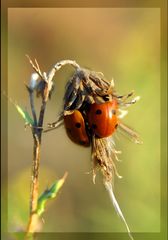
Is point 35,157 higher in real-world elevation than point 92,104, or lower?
lower

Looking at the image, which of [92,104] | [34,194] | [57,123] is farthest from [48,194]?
[92,104]

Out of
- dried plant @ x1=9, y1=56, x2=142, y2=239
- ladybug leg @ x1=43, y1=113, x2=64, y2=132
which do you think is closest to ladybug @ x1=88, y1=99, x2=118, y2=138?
dried plant @ x1=9, y1=56, x2=142, y2=239

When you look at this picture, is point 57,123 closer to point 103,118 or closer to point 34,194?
point 103,118

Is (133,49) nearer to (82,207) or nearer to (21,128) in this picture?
(21,128)

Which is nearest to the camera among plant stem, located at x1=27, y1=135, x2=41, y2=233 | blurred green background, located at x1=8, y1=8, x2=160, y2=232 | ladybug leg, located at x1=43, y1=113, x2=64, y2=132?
plant stem, located at x1=27, y1=135, x2=41, y2=233

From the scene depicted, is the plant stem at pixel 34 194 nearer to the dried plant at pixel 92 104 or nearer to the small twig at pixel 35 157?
the small twig at pixel 35 157

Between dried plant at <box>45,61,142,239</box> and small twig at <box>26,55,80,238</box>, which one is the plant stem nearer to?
small twig at <box>26,55,80,238</box>

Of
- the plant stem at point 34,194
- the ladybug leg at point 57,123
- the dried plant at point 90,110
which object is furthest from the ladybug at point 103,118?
the plant stem at point 34,194

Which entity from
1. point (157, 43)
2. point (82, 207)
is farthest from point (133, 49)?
point (82, 207)

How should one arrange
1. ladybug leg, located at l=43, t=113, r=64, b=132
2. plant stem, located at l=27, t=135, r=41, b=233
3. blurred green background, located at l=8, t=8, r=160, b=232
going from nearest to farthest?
plant stem, located at l=27, t=135, r=41, b=233 < ladybug leg, located at l=43, t=113, r=64, b=132 < blurred green background, located at l=8, t=8, r=160, b=232
